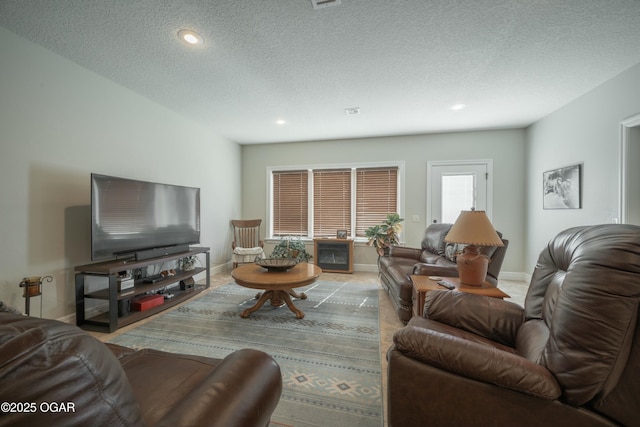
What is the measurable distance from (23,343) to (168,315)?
2.86m

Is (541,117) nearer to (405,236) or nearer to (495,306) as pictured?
(405,236)

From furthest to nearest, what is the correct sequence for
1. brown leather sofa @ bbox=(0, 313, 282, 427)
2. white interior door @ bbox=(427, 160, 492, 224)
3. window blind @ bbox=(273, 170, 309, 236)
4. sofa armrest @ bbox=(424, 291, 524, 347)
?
window blind @ bbox=(273, 170, 309, 236), white interior door @ bbox=(427, 160, 492, 224), sofa armrest @ bbox=(424, 291, 524, 347), brown leather sofa @ bbox=(0, 313, 282, 427)

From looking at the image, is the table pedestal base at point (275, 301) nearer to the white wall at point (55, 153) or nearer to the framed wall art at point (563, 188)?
the white wall at point (55, 153)

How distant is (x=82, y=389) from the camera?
48 centimetres

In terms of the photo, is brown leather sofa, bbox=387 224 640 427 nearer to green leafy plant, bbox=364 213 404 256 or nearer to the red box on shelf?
the red box on shelf

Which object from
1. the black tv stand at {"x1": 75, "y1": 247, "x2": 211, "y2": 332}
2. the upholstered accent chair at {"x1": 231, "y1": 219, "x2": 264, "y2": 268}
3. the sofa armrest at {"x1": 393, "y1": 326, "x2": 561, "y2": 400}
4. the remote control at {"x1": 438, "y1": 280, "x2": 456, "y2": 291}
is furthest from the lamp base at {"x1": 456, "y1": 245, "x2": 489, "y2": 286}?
the upholstered accent chair at {"x1": 231, "y1": 219, "x2": 264, "y2": 268}

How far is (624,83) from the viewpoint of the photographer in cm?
265

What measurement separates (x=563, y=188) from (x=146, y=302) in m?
5.39

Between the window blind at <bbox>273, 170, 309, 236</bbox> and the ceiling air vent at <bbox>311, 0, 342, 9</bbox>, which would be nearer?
the ceiling air vent at <bbox>311, 0, 342, 9</bbox>

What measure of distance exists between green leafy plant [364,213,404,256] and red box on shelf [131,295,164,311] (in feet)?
10.3

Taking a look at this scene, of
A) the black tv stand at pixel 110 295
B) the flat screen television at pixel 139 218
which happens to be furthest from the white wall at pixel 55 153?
the flat screen television at pixel 139 218

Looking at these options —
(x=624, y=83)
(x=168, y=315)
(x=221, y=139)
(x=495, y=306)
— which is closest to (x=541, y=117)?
(x=624, y=83)

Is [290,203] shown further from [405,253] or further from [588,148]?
[588,148]

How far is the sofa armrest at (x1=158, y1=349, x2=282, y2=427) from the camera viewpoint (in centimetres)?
69
